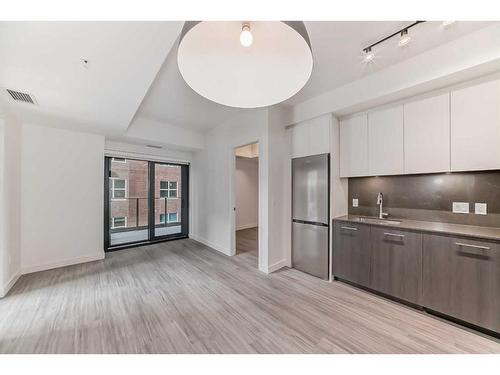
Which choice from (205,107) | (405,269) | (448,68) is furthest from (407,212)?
(205,107)

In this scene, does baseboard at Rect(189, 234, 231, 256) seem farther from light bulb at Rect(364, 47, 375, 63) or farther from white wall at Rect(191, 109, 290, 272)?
light bulb at Rect(364, 47, 375, 63)

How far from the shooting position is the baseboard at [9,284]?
2.40 metres

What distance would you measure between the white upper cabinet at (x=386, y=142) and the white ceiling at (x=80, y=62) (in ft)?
8.22

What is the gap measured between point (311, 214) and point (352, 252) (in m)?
0.74

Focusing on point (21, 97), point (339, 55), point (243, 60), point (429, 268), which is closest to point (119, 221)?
point (21, 97)

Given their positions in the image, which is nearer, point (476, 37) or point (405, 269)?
point (476, 37)

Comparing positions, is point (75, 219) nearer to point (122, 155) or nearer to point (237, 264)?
point (122, 155)

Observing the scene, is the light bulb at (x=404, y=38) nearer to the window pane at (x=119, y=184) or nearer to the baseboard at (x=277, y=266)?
the baseboard at (x=277, y=266)

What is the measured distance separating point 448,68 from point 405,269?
81.1 inches

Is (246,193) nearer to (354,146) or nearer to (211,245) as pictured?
(211,245)

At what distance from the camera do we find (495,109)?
5.95ft

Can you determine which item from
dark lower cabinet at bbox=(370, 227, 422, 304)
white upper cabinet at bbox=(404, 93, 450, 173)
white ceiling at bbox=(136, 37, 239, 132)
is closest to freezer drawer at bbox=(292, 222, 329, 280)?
dark lower cabinet at bbox=(370, 227, 422, 304)

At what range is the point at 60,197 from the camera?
3.32 m
